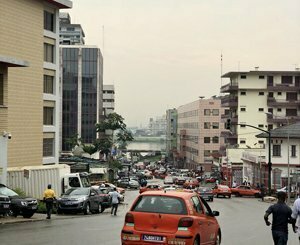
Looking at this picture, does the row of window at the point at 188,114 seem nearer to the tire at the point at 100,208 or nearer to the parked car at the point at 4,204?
the tire at the point at 100,208

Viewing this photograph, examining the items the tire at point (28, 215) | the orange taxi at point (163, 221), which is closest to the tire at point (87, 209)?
the tire at point (28, 215)

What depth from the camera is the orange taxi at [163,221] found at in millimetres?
14062

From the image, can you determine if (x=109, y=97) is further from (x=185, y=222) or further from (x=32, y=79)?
(x=185, y=222)

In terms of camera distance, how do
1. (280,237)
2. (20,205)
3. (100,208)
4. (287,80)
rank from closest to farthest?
(280,237)
(20,205)
(100,208)
(287,80)

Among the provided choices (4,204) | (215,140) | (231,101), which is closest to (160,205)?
(4,204)

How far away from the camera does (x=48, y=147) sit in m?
55.8

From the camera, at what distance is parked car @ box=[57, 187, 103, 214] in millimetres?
33219

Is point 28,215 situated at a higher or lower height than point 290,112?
lower

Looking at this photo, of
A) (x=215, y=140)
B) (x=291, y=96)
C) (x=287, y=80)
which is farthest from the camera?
(x=215, y=140)

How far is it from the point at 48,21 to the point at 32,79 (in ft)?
21.9

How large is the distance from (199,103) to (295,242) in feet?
431

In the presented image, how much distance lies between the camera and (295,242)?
21.6 metres

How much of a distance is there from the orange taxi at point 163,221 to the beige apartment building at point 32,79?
1267 inches

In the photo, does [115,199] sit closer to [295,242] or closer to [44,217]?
[44,217]
